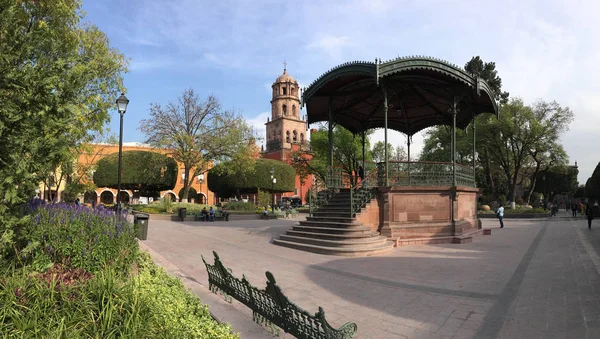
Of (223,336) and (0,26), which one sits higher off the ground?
(0,26)

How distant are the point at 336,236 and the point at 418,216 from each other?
3.70 metres

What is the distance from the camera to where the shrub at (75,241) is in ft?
15.8

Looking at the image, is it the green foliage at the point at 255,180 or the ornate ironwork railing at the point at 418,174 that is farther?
the green foliage at the point at 255,180

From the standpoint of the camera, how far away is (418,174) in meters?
14.0

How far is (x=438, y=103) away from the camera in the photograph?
17.0 m

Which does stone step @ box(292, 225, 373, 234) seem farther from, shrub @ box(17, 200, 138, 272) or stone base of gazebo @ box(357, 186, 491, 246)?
shrub @ box(17, 200, 138, 272)

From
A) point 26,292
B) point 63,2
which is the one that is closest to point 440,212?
point 26,292

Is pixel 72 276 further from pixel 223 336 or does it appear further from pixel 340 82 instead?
pixel 340 82

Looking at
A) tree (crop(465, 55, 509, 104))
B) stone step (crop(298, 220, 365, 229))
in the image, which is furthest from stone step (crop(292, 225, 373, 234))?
tree (crop(465, 55, 509, 104))

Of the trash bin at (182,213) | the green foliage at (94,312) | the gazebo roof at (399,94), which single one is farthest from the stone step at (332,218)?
the trash bin at (182,213)

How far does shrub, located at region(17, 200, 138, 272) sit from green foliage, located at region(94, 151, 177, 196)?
3241cm

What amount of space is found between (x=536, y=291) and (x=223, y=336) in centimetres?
597

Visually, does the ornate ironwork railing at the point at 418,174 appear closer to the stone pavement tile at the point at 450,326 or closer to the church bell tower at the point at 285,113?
the stone pavement tile at the point at 450,326

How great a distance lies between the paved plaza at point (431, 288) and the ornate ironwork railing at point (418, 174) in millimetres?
2749
